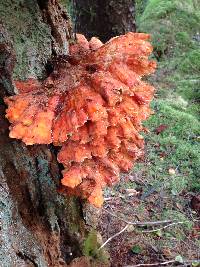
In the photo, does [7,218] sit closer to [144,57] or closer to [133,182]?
[144,57]

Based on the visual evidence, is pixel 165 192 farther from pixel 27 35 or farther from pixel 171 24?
pixel 171 24

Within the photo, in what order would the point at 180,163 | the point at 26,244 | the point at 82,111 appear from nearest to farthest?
the point at 82,111
the point at 26,244
the point at 180,163

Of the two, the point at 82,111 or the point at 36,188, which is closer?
the point at 82,111

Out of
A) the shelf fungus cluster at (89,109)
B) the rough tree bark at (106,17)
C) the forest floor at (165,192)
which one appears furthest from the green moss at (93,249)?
the rough tree bark at (106,17)

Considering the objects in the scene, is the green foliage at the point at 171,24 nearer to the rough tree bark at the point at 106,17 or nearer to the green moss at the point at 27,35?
the rough tree bark at the point at 106,17

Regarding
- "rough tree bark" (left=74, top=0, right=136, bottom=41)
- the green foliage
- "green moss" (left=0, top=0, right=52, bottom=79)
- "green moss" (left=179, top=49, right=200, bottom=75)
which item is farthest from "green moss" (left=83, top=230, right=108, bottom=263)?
the green foliage

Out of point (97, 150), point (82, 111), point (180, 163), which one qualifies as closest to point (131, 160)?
point (97, 150)

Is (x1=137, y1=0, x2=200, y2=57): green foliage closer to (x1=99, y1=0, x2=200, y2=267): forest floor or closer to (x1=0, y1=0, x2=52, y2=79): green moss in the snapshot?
(x1=99, y1=0, x2=200, y2=267): forest floor
